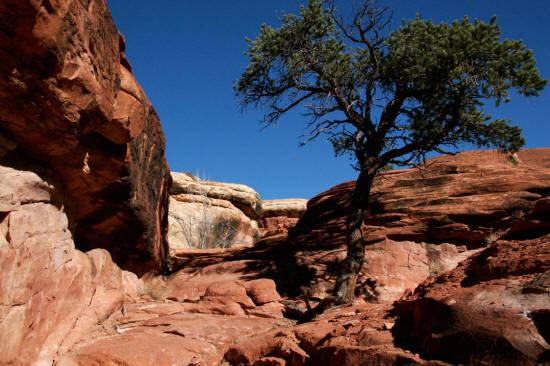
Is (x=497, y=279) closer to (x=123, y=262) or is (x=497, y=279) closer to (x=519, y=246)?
(x=519, y=246)

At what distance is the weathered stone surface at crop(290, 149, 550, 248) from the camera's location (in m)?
10.2

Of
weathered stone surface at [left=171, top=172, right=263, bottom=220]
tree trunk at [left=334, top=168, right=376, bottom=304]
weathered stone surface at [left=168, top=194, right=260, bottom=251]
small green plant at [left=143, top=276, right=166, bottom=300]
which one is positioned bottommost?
small green plant at [left=143, top=276, right=166, bottom=300]

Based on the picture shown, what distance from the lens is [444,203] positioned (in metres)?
11.1

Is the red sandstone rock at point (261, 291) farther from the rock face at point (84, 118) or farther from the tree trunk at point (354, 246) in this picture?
the rock face at point (84, 118)

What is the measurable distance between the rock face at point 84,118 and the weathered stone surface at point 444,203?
539cm

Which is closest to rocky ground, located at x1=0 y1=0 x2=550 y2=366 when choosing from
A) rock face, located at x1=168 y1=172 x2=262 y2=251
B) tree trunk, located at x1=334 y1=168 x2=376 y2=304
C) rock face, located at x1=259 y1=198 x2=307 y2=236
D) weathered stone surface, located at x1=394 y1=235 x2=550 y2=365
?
weathered stone surface, located at x1=394 y1=235 x2=550 y2=365

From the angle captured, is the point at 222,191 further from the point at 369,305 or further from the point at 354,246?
the point at 369,305

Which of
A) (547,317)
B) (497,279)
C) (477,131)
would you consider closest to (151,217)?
(497,279)

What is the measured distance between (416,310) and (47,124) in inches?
198

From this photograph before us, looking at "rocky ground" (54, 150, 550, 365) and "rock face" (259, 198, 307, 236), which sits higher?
"rock face" (259, 198, 307, 236)

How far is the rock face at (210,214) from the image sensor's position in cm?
2156

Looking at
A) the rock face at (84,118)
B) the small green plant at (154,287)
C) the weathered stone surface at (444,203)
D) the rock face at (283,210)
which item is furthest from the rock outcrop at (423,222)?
the rock face at (283,210)

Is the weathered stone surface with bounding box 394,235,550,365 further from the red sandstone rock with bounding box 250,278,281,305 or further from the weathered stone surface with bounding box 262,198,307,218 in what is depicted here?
the weathered stone surface with bounding box 262,198,307,218

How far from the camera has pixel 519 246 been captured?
4797 millimetres
